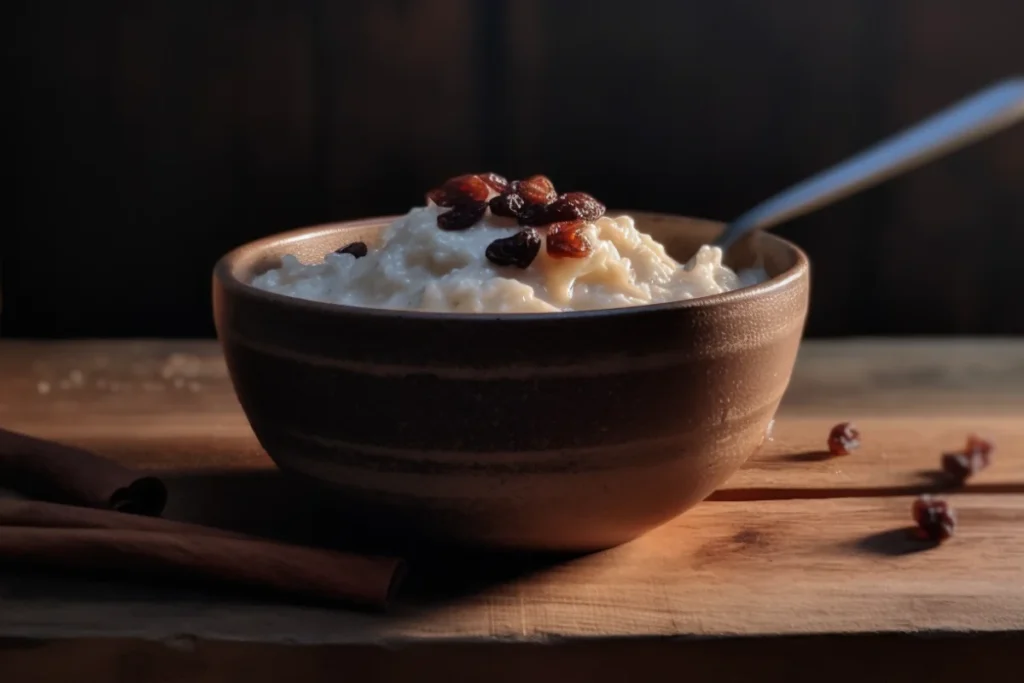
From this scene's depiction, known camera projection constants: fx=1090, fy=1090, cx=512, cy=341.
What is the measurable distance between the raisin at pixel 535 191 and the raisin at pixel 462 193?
0.03 metres

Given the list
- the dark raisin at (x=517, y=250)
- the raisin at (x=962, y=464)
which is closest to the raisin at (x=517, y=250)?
the dark raisin at (x=517, y=250)

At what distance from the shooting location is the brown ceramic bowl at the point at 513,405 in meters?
0.75

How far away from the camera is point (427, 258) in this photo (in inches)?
36.0

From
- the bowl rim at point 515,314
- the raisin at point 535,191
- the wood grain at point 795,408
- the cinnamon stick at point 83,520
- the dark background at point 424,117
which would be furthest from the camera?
the dark background at point 424,117

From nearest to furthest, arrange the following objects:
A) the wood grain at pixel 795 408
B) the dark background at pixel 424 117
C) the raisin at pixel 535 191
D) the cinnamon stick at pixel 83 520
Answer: the cinnamon stick at pixel 83 520 → the raisin at pixel 535 191 → the wood grain at pixel 795 408 → the dark background at pixel 424 117

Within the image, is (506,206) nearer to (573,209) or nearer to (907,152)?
(573,209)

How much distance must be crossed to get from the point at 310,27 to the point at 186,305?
1.55 ft

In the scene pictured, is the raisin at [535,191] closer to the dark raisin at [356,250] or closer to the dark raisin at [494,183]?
the dark raisin at [494,183]

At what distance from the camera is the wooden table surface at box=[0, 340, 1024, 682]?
2.47 feet

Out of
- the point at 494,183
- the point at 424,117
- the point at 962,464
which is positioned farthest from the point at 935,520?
the point at 424,117

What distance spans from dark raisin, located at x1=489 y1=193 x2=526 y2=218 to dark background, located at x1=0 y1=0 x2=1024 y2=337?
72cm

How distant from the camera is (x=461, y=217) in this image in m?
0.94

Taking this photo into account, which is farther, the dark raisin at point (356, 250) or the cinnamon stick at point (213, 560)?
the dark raisin at point (356, 250)

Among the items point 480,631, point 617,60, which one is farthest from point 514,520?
point 617,60
